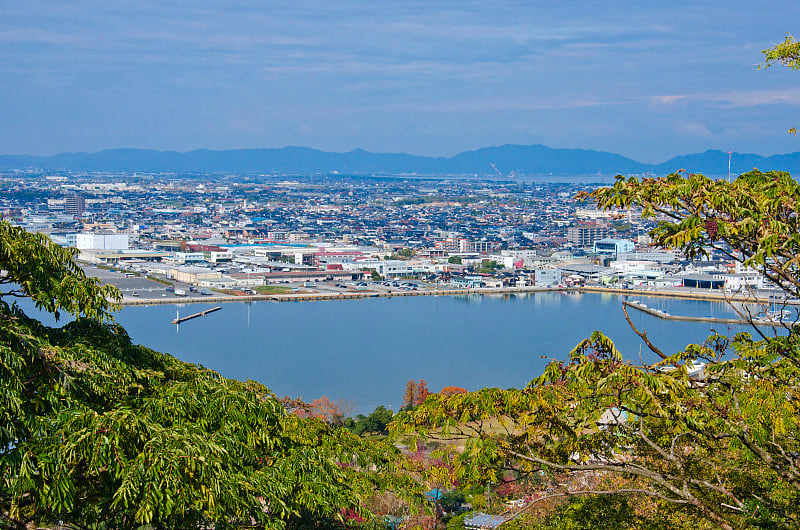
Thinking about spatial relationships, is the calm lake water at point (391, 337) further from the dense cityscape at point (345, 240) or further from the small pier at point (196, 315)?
the dense cityscape at point (345, 240)

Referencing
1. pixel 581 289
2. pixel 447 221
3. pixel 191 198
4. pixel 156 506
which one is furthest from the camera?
pixel 191 198

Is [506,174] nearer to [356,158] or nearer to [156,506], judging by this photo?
[356,158]

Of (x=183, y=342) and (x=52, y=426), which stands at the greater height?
(x=52, y=426)

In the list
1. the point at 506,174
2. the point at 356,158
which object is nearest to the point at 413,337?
the point at 506,174

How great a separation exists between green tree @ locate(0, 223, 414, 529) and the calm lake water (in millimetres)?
5559

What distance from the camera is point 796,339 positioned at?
116cm

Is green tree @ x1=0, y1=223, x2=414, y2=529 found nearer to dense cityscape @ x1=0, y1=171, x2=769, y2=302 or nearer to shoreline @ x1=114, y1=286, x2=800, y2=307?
dense cityscape @ x1=0, y1=171, x2=769, y2=302

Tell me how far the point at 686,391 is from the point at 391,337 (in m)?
10.1

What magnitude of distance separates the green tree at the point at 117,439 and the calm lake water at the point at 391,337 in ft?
18.2

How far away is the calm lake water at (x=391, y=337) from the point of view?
8398 mm

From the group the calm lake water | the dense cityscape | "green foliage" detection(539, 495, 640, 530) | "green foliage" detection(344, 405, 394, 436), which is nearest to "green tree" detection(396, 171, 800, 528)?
"green foliage" detection(539, 495, 640, 530)

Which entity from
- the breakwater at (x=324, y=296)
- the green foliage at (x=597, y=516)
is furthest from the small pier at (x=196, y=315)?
the green foliage at (x=597, y=516)

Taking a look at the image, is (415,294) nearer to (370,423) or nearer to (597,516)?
(370,423)

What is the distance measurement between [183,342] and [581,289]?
1033 cm
